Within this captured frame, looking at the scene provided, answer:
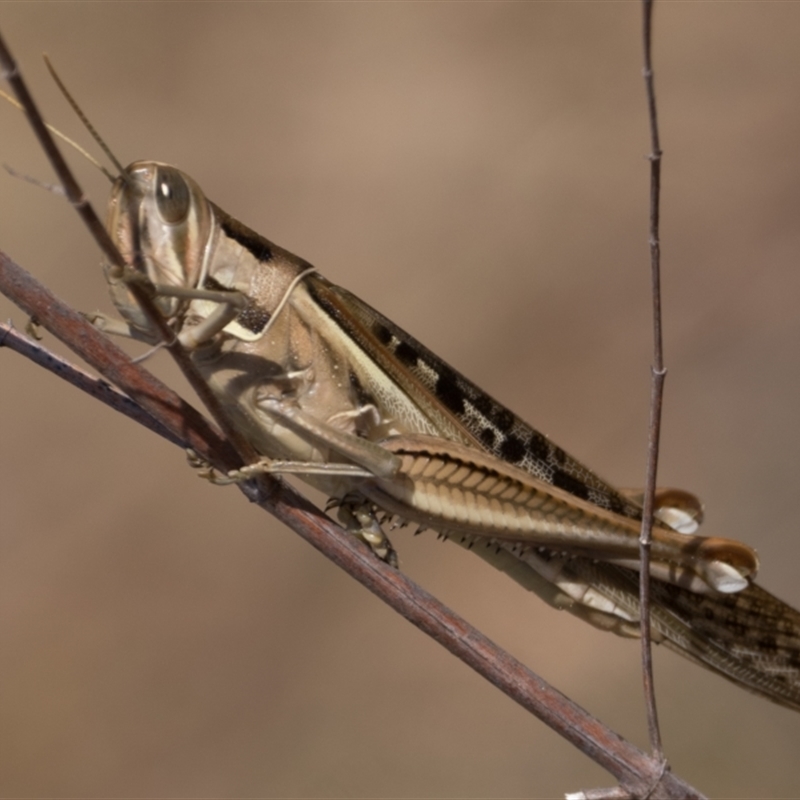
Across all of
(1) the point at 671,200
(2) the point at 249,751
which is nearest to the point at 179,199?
(2) the point at 249,751

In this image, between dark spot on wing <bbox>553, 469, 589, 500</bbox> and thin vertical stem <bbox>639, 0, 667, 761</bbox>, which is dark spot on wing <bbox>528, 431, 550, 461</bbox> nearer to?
dark spot on wing <bbox>553, 469, 589, 500</bbox>

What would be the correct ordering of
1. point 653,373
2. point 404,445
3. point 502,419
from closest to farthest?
point 653,373
point 404,445
point 502,419

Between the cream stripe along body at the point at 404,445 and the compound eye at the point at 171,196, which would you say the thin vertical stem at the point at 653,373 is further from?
the compound eye at the point at 171,196

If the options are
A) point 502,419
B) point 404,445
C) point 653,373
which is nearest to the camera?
point 653,373

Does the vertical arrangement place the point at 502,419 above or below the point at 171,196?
above

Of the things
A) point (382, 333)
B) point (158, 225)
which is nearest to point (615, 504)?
point (382, 333)

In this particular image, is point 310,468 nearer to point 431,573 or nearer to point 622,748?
point 622,748

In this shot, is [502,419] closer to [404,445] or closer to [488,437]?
[488,437]
